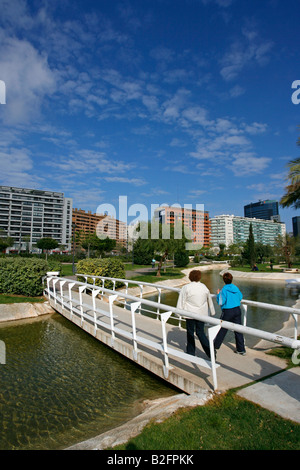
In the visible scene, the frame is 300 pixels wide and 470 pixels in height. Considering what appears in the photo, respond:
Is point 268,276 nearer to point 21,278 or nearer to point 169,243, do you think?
point 169,243

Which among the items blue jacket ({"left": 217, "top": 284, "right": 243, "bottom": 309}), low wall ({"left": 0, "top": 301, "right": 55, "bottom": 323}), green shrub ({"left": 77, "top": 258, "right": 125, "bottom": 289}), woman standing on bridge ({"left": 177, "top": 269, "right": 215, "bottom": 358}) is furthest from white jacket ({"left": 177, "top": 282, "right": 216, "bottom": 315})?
green shrub ({"left": 77, "top": 258, "right": 125, "bottom": 289})

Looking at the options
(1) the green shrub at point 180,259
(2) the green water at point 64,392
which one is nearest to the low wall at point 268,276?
(1) the green shrub at point 180,259

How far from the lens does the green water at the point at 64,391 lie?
13.8ft

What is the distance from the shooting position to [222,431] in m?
3.00

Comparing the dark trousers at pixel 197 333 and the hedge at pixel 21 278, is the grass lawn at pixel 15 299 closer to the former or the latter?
the hedge at pixel 21 278

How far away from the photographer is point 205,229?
155750 mm

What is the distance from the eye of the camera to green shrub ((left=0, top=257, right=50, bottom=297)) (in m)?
14.3

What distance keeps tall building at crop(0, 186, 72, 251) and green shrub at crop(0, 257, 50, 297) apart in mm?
106414

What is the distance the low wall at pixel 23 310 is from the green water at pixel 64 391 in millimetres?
3112

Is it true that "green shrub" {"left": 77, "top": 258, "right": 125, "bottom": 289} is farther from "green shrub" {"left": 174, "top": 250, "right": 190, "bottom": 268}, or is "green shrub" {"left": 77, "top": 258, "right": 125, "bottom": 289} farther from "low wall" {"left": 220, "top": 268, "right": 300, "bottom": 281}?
"green shrub" {"left": 174, "top": 250, "right": 190, "bottom": 268}
